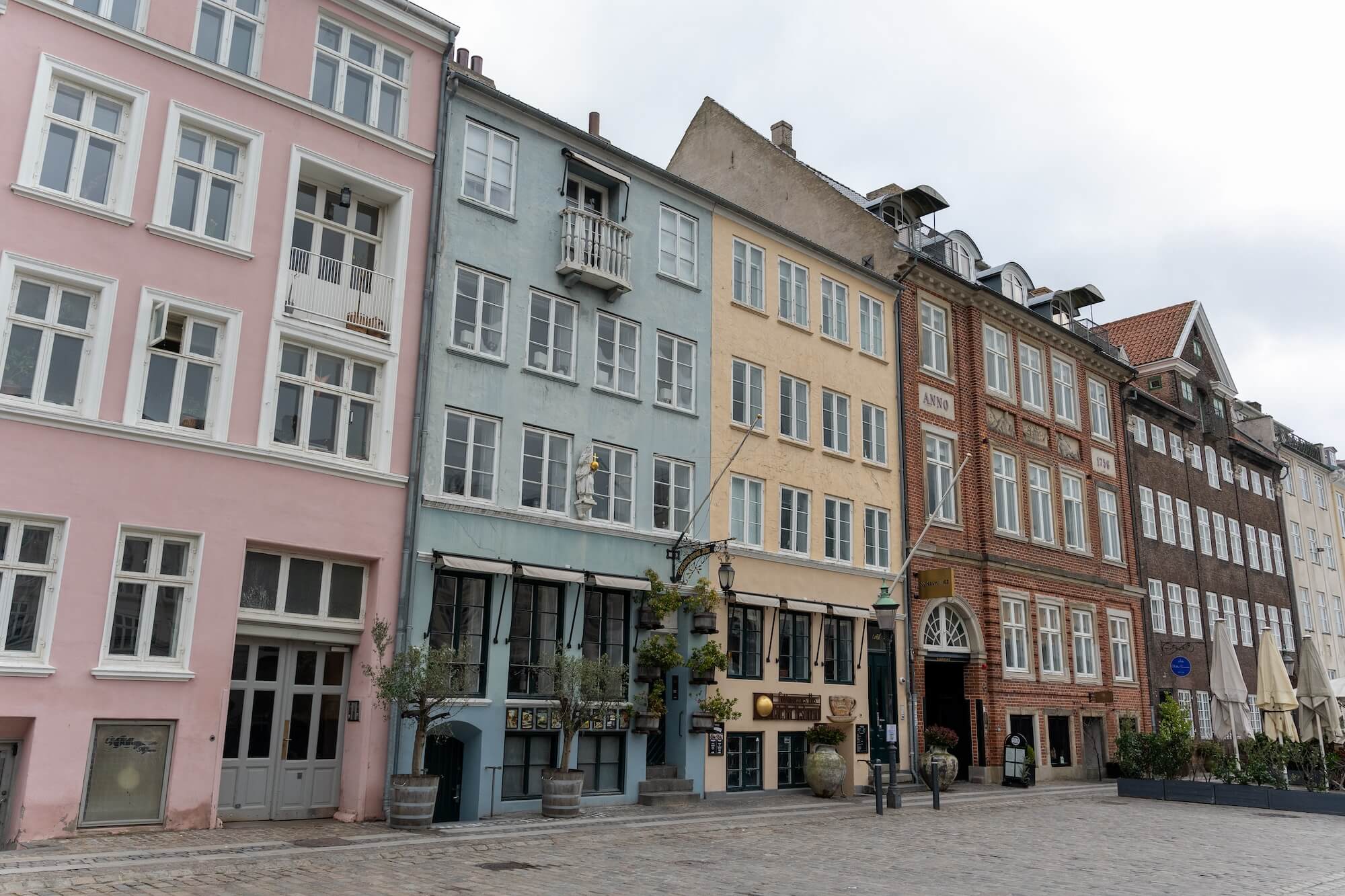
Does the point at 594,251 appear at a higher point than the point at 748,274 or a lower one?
lower

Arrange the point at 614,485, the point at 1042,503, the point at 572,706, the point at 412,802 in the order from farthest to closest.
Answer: the point at 1042,503 → the point at 614,485 → the point at 572,706 → the point at 412,802

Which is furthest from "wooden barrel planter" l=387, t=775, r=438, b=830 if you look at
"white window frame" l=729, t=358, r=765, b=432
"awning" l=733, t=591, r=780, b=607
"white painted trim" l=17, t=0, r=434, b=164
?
"white window frame" l=729, t=358, r=765, b=432

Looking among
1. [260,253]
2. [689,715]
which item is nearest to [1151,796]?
[689,715]

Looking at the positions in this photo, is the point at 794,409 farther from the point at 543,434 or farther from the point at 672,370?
the point at 543,434

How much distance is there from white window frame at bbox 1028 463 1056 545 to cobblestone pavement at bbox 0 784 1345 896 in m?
12.8

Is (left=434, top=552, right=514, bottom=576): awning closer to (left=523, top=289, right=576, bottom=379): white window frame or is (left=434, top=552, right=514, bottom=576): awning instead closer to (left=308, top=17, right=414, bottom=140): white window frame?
(left=523, top=289, right=576, bottom=379): white window frame

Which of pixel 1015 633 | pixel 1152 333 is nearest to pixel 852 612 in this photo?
pixel 1015 633

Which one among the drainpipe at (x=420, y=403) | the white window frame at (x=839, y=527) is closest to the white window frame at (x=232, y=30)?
the drainpipe at (x=420, y=403)

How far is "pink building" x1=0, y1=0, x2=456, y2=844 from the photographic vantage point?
1416 centimetres

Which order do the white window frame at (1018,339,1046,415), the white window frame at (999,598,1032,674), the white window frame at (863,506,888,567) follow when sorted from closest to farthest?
the white window frame at (863,506,888,567)
the white window frame at (999,598,1032,674)
the white window frame at (1018,339,1046,415)

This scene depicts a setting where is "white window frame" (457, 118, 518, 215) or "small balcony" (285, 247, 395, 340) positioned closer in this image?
"small balcony" (285, 247, 395, 340)

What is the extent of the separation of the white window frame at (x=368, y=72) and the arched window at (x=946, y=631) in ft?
59.0

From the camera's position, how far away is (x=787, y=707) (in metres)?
23.3

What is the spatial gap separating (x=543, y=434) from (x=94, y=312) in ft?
25.5
